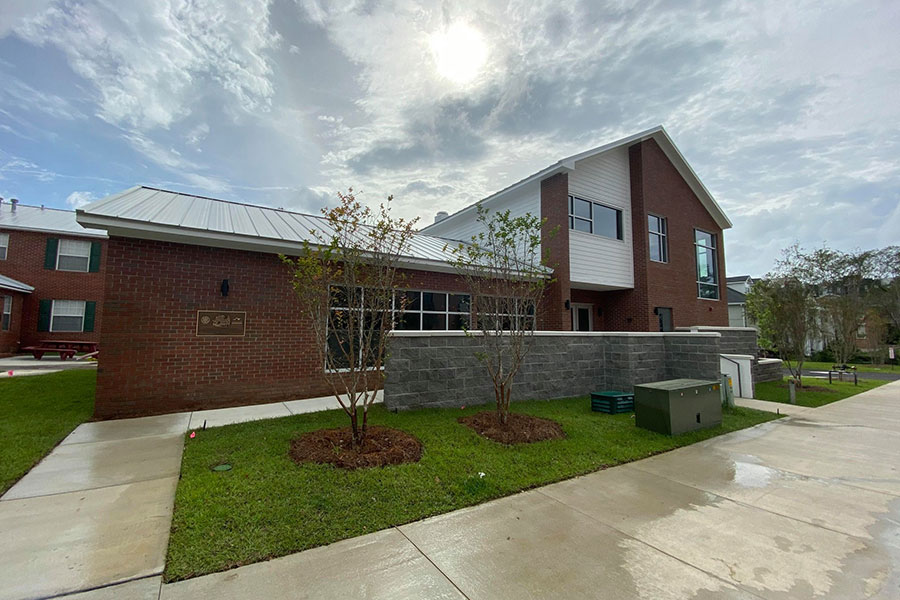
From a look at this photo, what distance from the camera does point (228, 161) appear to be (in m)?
12.0

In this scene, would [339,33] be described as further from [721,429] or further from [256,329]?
[721,429]

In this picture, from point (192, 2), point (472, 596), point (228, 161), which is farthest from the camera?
point (228, 161)

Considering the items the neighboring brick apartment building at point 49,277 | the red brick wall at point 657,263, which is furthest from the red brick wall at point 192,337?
the neighboring brick apartment building at point 49,277

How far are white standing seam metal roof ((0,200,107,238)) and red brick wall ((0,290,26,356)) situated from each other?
11.0ft

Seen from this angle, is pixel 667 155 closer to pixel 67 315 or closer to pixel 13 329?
pixel 67 315

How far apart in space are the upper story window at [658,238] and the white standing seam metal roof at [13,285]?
26.6 meters

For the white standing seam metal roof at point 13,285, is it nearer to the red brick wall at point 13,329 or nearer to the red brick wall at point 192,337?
the red brick wall at point 13,329

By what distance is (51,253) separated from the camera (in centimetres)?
1814

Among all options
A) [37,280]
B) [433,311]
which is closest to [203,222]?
[433,311]

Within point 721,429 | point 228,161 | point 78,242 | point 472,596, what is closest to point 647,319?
point 721,429

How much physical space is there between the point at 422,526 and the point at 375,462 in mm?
1298

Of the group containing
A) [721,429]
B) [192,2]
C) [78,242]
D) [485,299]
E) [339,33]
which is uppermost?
[339,33]

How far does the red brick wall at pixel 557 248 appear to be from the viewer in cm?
1273

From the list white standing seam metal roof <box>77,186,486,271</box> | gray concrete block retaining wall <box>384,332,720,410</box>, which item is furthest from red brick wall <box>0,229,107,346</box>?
gray concrete block retaining wall <box>384,332,720,410</box>
